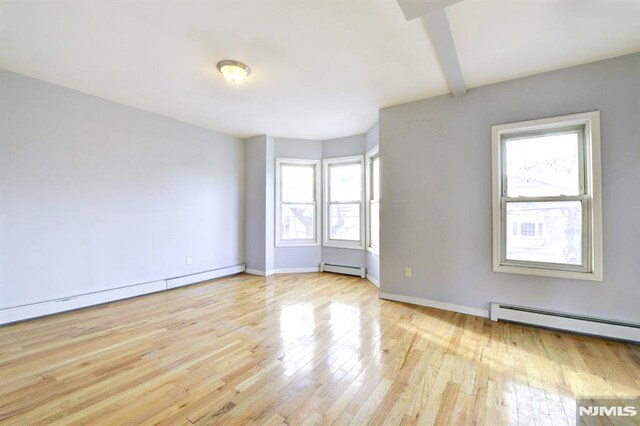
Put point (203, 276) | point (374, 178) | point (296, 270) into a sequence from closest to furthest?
point (203, 276) → point (374, 178) → point (296, 270)

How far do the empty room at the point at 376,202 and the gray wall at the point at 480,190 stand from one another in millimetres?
19

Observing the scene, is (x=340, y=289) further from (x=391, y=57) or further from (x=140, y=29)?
(x=140, y=29)

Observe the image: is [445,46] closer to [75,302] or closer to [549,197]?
[549,197]

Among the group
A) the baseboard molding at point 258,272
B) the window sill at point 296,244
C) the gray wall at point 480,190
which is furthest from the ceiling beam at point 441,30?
the baseboard molding at point 258,272

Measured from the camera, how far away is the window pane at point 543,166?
2.68m

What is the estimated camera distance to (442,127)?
10.6ft

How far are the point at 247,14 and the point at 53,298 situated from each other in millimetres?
3655

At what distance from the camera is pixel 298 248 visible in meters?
5.19

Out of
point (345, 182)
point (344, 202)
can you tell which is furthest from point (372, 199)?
point (345, 182)

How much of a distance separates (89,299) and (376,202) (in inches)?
165

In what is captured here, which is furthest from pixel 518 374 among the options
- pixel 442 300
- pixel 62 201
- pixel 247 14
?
pixel 62 201

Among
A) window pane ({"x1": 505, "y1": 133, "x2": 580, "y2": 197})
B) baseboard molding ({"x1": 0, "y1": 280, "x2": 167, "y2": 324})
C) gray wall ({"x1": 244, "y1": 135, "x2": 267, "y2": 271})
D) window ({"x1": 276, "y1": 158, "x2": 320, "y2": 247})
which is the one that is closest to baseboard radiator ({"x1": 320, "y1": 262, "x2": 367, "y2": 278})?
window ({"x1": 276, "y1": 158, "x2": 320, "y2": 247})

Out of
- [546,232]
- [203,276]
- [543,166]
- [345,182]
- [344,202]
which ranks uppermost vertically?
[345,182]

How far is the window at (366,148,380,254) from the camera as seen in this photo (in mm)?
4480
